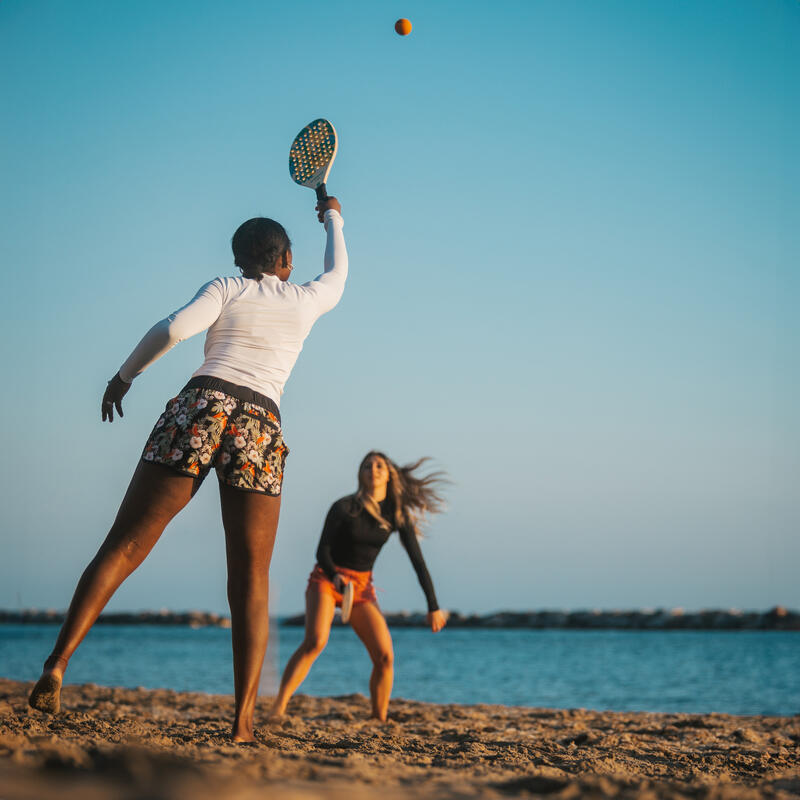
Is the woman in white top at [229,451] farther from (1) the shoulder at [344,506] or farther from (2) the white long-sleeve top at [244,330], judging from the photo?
Result: (1) the shoulder at [344,506]

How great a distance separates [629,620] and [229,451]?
8670 centimetres

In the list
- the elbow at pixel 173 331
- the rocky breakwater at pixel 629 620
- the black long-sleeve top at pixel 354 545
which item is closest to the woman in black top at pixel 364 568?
the black long-sleeve top at pixel 354 545

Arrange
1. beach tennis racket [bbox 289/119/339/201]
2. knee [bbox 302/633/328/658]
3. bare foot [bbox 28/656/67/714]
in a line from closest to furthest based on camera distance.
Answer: bare foot [bbox 28/656/67/714]
beach tennis racket [bbox 289/119/339/201]
knee [bbox 302/633/328/658]

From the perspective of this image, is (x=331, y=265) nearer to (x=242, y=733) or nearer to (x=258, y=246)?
(x=258, y=246)

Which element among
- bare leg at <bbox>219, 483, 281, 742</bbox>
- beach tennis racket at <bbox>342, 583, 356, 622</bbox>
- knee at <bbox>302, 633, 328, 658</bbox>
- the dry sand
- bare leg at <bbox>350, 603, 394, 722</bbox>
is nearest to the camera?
the dry sand

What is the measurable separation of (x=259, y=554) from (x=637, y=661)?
36.9 metres

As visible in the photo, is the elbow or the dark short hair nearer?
the elbow

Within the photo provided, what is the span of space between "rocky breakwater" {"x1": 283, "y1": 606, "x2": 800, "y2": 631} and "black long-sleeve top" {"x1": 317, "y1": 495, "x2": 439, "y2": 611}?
69079 millimetres

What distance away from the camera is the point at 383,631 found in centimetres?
630

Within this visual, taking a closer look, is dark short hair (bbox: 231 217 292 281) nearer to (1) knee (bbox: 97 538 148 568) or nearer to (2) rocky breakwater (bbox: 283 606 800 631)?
(1) knee (bbox: 97 538 148 568)

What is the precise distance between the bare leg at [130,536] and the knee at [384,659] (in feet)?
10.4

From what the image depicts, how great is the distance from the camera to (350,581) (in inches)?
244

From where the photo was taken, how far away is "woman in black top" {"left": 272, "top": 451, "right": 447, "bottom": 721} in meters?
6.12

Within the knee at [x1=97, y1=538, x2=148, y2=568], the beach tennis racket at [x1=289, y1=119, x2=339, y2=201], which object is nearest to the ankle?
the knee at [x1=97, y1=538, x2=148, y2=568]
